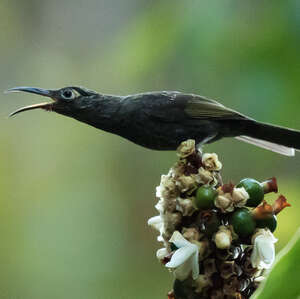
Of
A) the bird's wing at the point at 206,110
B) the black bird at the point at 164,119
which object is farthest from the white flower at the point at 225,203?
the bird's wing at the point at 206,110

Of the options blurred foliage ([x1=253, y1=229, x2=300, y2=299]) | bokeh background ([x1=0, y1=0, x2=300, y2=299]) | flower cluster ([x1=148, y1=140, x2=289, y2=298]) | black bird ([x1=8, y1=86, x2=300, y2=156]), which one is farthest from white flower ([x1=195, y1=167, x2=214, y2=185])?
black bird ([x1=8, y1=86, x2=300, y2=156])

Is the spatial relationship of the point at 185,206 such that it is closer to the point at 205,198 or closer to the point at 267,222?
the point at 205,198

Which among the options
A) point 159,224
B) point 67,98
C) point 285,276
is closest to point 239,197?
point 159,224

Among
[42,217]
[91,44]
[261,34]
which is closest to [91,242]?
[42,217]

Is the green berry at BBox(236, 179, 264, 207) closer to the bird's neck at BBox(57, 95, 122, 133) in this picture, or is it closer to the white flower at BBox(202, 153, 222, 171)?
the white flower at BBox(202, 153, 222, 171)

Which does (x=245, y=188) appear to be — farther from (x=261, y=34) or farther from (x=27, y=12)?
(x=27, y=12)

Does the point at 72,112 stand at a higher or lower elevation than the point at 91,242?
higher

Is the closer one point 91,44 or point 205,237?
point 205,237
